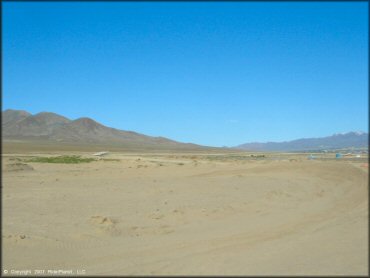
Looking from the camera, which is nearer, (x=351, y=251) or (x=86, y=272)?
(x=351, y=251)

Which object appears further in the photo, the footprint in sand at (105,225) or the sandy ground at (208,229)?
the footprint in sand at (105,225)

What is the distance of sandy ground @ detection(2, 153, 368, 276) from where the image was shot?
239 inches

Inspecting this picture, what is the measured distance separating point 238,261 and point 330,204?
175 cm

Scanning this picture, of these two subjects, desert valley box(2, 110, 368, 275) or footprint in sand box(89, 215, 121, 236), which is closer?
desert valley box(2, 110, 368, 275)

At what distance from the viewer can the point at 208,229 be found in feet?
36.0

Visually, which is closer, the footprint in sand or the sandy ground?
the sandy ground

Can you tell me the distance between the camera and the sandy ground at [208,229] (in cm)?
606

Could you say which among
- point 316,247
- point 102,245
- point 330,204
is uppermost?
point 330,204

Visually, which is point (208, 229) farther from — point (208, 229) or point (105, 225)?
point (105, 225)

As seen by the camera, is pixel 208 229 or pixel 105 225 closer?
pixel 208 229

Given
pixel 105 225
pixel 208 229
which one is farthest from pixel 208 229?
pixel 105 225

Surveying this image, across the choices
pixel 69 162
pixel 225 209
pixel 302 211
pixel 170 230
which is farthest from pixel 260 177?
pixel 69 162

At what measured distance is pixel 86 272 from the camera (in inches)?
297

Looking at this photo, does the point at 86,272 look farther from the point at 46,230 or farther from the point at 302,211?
the point at 46,230
